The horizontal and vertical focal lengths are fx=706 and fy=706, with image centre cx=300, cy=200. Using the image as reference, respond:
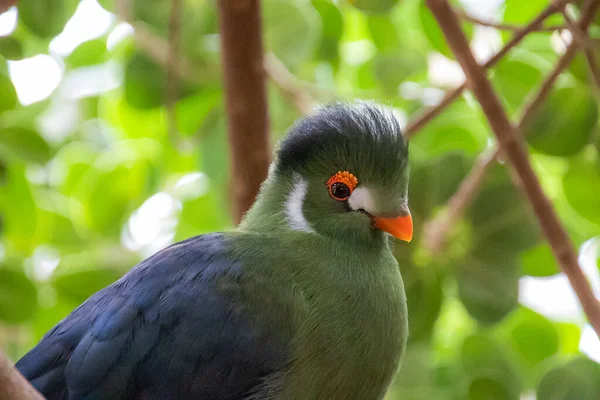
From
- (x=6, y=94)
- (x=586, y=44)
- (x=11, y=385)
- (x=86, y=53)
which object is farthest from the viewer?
(x=86, y=53)

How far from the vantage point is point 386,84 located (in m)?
2.20

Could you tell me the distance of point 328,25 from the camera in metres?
2.38

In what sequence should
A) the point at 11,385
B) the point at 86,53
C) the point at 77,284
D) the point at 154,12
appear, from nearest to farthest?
the point at 11,385, the point at 77,284, the point at 154,12, the point at 86,53

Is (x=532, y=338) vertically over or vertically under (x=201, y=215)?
under

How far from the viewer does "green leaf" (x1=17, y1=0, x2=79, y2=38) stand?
1955 millimetres

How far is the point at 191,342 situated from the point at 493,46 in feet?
4.76

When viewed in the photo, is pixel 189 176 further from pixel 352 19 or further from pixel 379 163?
pixel 379 163

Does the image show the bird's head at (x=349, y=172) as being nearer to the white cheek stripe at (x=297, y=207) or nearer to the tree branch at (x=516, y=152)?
the white cheek stripe at (x=297, y=207)

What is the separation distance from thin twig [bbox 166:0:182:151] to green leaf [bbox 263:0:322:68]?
305 mm

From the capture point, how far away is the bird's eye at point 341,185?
1667 millimetres

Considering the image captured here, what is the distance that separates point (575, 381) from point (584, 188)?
55cm

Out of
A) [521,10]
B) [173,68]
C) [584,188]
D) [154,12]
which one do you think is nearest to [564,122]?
[584,188]

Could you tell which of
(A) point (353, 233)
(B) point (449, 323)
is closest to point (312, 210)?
(A) point (353, 233)

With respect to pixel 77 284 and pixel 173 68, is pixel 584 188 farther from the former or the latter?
pixel 77 284
